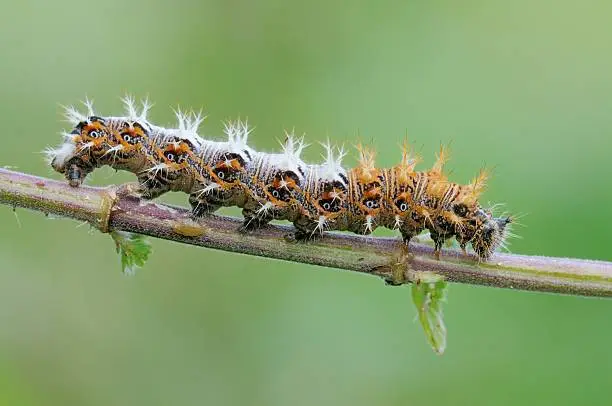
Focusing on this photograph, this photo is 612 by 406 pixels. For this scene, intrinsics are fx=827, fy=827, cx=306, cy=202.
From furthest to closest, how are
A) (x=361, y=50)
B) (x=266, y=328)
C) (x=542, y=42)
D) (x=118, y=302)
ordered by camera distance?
(x=361, y=50)
(x=542, y=42)
(x=118, y=302)
(x=266, y=328)

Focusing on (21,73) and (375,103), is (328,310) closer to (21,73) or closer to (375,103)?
Result: (375,103)

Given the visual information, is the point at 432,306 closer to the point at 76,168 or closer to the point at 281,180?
the point at 281,180

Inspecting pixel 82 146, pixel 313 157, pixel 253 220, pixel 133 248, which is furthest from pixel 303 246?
pixel 313 157

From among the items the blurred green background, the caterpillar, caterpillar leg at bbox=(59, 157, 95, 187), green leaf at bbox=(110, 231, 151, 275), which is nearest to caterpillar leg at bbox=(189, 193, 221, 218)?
the caterpillar

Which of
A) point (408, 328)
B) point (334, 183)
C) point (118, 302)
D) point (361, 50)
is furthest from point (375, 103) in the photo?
point (334, 183)

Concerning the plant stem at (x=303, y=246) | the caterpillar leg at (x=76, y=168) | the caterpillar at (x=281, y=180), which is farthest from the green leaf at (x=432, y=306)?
the caterpillar leg at (x=76, y=168)

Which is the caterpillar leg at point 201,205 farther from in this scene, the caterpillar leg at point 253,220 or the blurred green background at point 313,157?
the blurred green background at point 313,157
